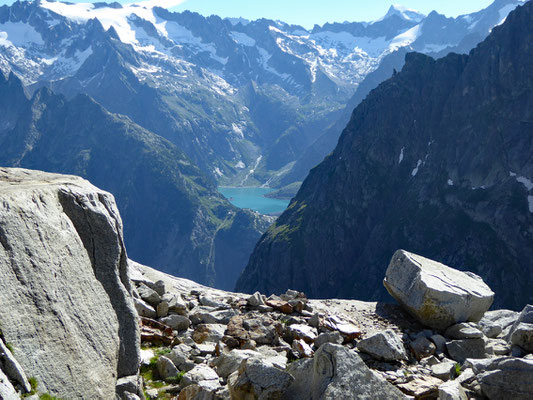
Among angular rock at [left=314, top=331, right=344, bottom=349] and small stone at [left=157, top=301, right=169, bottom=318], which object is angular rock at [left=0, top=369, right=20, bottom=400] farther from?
angular rock at [left=314, top=331, right=344, bottom=349]

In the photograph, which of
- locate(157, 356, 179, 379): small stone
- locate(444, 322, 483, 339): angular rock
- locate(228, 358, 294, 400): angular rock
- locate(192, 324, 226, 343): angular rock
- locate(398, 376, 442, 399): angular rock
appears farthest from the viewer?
locate(444, 322, 483, 339): angular rock

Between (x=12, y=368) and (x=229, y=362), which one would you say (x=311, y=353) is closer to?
(x=229, y=362)

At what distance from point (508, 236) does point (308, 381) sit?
173299 mm

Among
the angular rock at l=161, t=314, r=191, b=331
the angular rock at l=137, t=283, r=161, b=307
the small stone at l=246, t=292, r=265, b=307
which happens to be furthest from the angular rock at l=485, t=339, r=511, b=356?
the angular rock at l=137, t=283, r=161, b=307

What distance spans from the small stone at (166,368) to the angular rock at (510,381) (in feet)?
33.2

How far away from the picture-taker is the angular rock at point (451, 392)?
13.7 metres

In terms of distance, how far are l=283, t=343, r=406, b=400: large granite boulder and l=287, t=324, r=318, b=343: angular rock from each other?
276 inches

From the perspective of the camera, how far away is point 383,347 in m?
18.9

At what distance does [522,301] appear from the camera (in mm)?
147375

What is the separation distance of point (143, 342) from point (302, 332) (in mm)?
6567

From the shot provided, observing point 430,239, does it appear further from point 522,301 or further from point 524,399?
point 524,399

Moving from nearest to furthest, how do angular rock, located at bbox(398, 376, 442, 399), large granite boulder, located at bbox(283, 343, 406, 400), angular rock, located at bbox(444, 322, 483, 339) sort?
large granite boulder, located at bbox(283, 343, 406, 400) → angular rock, located at bbox(398, 376, 442, 399) → angular rock, located at bbox(444, 322, 483, 339)

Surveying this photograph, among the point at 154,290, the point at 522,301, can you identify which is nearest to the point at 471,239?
the point at 522,301

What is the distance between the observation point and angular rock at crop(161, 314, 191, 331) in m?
21.2
